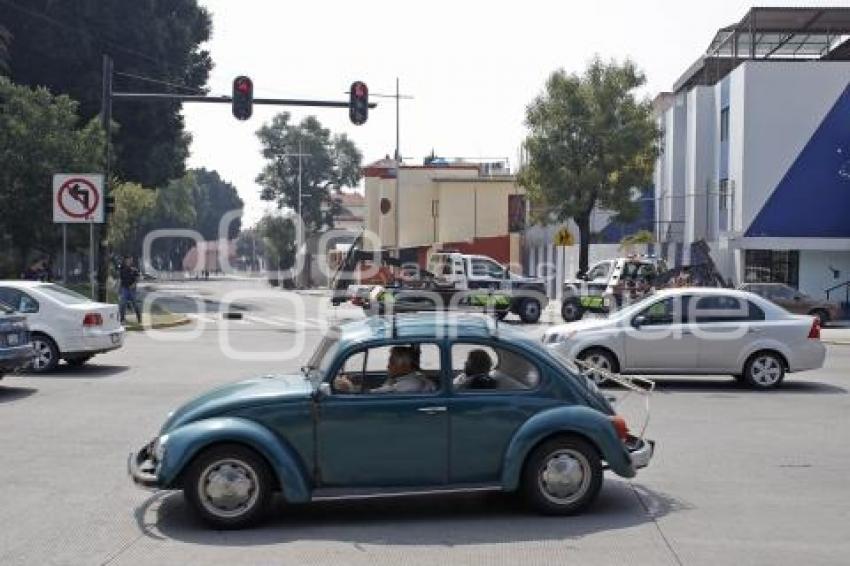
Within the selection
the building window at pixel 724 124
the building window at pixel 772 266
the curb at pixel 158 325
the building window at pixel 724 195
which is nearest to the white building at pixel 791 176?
the building window at pixel 772 266

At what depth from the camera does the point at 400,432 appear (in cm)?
802

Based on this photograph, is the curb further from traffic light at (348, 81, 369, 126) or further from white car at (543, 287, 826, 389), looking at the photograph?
white car at (543, 287, 826, 389)

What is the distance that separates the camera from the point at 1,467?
403 inches

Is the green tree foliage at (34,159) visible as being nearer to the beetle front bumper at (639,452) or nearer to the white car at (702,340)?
the white car at (702,340)

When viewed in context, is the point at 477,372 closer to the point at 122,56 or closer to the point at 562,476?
the point at 562,476

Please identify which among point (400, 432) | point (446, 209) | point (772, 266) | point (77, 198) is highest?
point (446, 209)

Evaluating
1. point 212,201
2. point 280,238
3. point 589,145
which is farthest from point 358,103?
point 212,201

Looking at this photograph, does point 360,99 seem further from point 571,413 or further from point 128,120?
point 128,120

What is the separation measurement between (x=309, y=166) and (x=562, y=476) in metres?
106

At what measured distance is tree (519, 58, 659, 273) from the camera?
4288 cm

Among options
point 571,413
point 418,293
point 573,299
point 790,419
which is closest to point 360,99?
point 418,293

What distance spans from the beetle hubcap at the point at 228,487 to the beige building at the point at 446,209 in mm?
44661

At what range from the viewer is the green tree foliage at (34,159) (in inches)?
1341

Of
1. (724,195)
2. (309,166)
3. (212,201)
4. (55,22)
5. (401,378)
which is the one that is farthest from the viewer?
(212,201)
